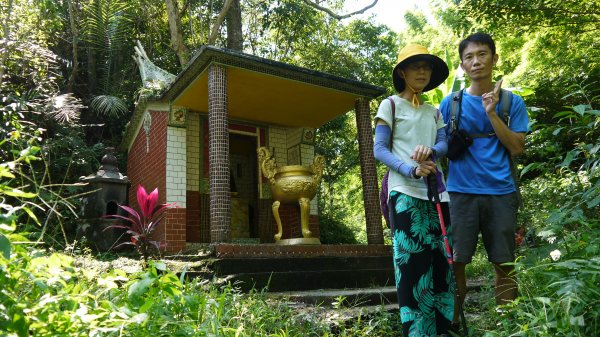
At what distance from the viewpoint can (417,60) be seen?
8.93 feet

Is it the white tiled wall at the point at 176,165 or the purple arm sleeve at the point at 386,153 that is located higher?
the white tiled wall at the point at 176,165

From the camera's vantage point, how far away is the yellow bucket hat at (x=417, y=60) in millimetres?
Result: 2703

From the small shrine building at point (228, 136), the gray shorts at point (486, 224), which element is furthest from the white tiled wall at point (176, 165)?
the gray shorts at point (486, 224)

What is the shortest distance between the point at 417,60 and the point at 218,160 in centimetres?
386

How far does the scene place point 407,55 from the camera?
2.70 meters

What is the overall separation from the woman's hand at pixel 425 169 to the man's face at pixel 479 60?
0.73 meters

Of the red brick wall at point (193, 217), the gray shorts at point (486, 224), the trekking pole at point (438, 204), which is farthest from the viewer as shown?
the red brick wall at point (193, 217)

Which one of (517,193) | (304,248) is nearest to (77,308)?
(517,193)

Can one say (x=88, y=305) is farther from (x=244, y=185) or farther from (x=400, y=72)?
(x=244, y=185)

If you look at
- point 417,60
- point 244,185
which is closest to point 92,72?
point 244,185

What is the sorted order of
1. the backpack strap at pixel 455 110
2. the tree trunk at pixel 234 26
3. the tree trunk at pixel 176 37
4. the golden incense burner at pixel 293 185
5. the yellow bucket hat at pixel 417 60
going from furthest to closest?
the tree trunk at pixel 234 26
the tree trunk at pixel 176 37
the golden incense burner at pixel 293 185
the backpack strap at pixel 455 110
the yellow bucket hat at pixel 417 60

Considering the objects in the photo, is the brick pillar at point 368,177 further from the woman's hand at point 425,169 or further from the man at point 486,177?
the woman's hand at point 425,169

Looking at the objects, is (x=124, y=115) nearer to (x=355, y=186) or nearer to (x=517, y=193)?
(x=355, y=186)

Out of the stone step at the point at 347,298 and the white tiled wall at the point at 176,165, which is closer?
the stone step at the point at 347,298
